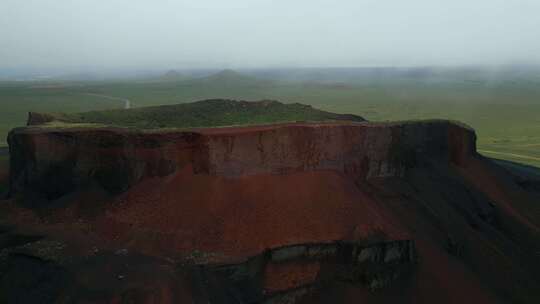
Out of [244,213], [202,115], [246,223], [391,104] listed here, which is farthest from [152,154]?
[391,104]

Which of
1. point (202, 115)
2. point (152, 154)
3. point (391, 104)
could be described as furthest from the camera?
point (391, 104)

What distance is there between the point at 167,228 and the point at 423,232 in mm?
11585

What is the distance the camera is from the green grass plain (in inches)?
2670

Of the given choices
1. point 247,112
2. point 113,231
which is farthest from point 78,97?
point 113,231

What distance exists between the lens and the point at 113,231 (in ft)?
62.3

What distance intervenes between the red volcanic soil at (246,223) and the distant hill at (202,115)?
273 inches

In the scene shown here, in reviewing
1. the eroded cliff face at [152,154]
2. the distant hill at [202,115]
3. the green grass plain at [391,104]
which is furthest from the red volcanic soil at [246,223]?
the green grass plain at [391,104]

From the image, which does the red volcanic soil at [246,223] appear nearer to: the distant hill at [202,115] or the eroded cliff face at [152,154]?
the eroded cliff face at [152,154]

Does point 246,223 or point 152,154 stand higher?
point 152,154

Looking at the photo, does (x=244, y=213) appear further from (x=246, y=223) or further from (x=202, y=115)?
(x=202, y=115)

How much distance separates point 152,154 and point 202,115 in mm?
11276

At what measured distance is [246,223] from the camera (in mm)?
19312

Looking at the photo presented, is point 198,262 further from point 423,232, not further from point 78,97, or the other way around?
point 78,97

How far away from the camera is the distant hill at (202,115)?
28445 millimetres
